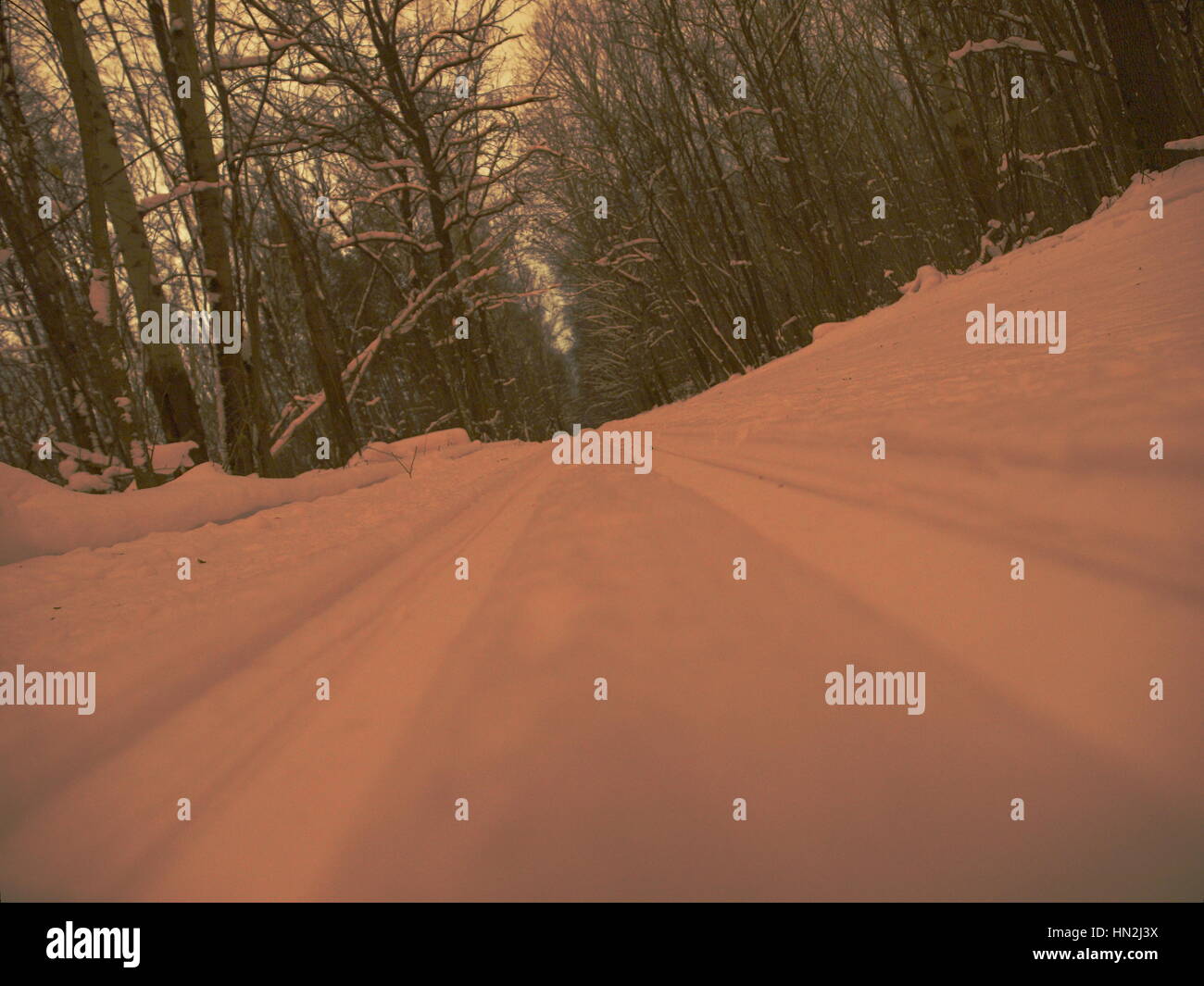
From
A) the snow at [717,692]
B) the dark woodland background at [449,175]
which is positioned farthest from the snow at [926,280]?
the snow at [717,692]

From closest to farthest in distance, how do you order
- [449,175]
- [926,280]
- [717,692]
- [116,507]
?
[717,692] → [116,507] → [926,280] → [449,175]

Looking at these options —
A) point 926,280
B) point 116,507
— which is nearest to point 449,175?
point 926,280

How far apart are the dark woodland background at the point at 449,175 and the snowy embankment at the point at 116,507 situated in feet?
3.67

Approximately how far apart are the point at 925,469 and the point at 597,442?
4.13 meters

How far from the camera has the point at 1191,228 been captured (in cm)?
318

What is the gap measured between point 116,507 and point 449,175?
404 inches

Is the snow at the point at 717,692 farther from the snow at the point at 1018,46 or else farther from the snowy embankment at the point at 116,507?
the snow at the point at 1018,46

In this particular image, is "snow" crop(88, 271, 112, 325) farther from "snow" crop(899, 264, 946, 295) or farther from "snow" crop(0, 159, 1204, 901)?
"snow" crop(899, 264, 946, 295)

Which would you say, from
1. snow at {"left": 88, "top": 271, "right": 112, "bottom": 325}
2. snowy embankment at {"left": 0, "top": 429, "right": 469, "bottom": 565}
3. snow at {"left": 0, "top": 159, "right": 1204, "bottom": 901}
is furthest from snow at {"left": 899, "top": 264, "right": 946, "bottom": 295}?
snow at {"left": 88, "top": 271, "right": 112, "bottom": 325}

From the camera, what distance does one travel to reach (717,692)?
1069 mm

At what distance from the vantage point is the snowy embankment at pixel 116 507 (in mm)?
2539

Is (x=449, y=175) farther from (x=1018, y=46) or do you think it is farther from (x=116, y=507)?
(x=116, y=507)
